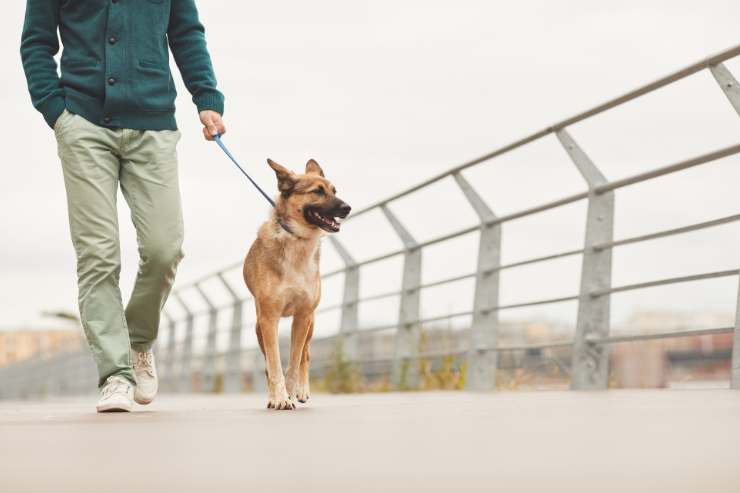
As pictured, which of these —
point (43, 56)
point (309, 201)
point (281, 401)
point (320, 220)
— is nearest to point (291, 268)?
point (320, 220)

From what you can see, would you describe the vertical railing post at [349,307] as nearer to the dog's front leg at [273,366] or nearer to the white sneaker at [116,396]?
the dog's front leg at [273,366]

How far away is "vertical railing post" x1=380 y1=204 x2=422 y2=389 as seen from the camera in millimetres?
8195

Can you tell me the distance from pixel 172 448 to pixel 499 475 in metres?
0.89

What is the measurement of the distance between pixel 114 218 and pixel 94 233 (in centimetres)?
12

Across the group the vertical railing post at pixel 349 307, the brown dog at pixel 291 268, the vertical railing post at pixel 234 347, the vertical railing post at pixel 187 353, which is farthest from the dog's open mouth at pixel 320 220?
the vertical railing post at pixel 187 353

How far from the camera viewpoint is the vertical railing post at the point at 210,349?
13738 mm

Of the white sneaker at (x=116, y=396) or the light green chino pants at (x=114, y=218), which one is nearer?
the white sneaker at (x=116, y=396)

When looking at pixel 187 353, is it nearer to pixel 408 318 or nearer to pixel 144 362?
pixel 408 318

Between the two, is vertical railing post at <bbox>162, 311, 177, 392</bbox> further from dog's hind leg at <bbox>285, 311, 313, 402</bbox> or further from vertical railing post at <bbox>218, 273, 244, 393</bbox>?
dog's hind leg at <bbox>285, 311, 313, 402</bbox>

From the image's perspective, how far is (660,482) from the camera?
1.65 metres

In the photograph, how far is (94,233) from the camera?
459cm

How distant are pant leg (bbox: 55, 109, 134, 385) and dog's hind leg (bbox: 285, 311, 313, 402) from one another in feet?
2.34

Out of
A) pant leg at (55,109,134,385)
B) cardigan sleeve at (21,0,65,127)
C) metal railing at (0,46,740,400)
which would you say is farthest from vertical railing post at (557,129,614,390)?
cardigan sleeve at (21,0,65,127)

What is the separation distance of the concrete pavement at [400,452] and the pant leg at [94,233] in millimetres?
1078
